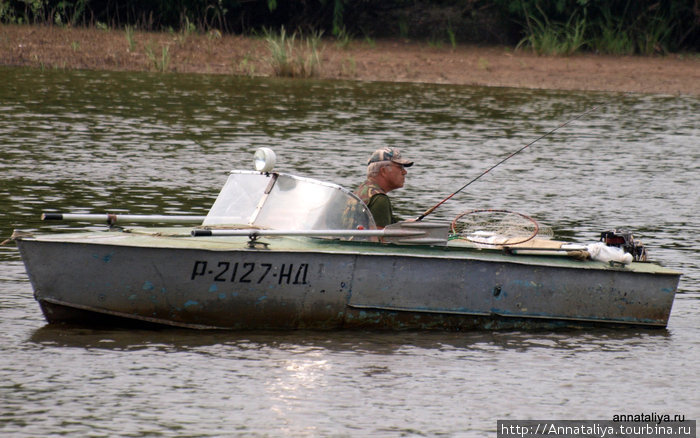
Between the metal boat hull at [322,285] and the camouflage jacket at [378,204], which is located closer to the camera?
the metal boat hull at [322,285]

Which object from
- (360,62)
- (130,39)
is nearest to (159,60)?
(130,39)

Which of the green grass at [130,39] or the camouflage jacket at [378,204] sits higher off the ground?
the camouflage jacket at [378,204]

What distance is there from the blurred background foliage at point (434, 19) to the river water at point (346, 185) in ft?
21.4

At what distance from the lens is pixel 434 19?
139 feet

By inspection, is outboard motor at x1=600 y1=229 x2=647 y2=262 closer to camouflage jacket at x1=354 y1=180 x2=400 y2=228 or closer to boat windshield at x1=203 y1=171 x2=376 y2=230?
camouflage jacket at x1=354 y1=180 x2=400 y2=228

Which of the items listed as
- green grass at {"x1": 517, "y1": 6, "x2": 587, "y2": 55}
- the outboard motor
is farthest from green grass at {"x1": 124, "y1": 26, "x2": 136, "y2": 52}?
the outboard motor

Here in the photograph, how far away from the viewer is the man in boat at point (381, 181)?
997 cm

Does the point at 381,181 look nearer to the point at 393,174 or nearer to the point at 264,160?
the point at 393,174

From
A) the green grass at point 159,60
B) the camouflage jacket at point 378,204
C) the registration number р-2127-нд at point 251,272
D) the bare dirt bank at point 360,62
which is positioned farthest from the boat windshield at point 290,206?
the green grass at point 159,60

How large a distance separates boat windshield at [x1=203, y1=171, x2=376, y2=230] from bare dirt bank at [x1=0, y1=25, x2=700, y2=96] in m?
21.9

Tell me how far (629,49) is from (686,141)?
1333 centimetres

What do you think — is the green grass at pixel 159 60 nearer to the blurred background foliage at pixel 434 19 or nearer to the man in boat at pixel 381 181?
the blurred background foliage at pixel 434 19

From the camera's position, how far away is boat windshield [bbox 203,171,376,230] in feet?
32.1

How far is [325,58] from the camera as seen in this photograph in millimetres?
34062
